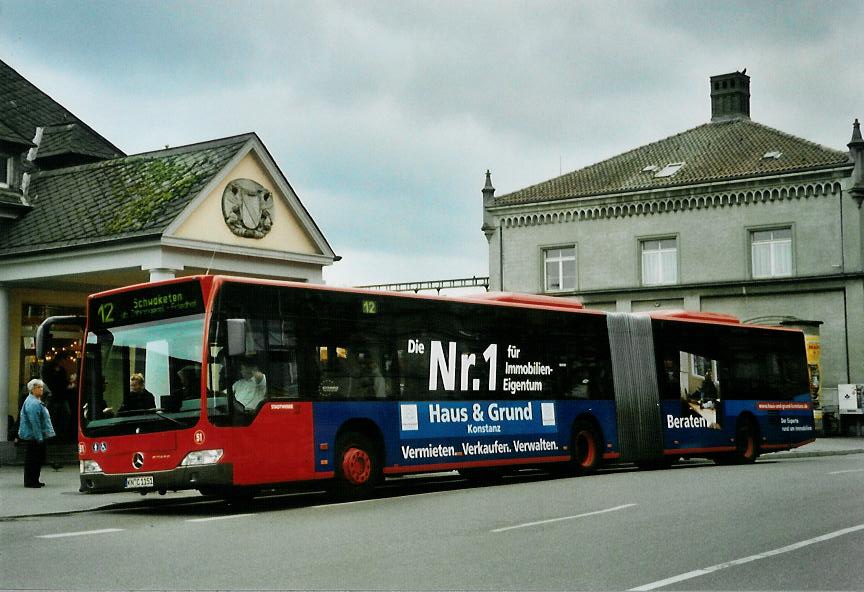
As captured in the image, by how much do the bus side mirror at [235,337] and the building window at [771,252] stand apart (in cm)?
3330

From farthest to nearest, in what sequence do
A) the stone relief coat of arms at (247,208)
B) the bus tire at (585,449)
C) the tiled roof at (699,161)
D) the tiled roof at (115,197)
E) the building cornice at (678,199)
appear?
the tiled roof at (699,161)
the building cornice at (678,199)
the stone relief coat of arms at (247,208)
the tiled roof at (115,197)
the bus tire at (585,449)

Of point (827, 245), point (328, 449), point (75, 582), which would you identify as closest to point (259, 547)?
point (75, 582)

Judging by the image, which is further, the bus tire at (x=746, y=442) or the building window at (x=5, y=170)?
the building window at (x=5, y=170)

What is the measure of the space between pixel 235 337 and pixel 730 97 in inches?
1648

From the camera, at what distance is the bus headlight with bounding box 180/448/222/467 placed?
14.7 meters

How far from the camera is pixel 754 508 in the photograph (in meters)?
14.1

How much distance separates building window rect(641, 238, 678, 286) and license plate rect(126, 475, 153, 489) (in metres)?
34.3

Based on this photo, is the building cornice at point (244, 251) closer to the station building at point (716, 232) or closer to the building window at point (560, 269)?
the station building at point (716, 232)

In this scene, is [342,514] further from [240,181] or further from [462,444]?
[240,181]

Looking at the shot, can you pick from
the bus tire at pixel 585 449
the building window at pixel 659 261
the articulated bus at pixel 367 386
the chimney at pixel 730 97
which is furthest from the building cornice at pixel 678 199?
the bus tire at pixel 585 449

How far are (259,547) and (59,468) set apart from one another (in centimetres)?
1468

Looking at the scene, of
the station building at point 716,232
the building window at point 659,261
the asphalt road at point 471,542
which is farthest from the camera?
the building window at point 659,261

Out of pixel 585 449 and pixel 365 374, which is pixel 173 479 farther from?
pixel 585 449

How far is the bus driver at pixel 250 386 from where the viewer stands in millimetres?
15117
